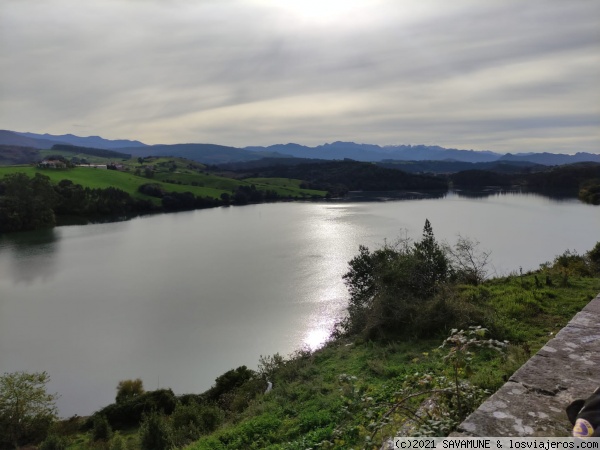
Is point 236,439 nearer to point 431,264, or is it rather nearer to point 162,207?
point 431,264

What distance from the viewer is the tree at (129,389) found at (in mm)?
15427

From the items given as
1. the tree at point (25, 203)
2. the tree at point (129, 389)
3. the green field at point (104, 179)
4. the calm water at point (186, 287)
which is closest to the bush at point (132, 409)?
the tree at point (129, 389)

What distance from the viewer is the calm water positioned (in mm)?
18781

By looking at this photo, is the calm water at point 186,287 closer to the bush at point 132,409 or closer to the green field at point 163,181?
the bush at point 132,409

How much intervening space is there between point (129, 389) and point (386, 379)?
42.5ft

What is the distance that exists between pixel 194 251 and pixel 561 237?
40.2 metres

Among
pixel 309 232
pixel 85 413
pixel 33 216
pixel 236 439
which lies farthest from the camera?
pixel 33 216

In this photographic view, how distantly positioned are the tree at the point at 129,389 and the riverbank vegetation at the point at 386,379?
34.9 inches

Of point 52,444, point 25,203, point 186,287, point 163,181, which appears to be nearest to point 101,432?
point 52,444

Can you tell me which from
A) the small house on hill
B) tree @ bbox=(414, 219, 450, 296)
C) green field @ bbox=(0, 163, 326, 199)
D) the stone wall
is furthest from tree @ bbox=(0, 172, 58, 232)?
the stone wall

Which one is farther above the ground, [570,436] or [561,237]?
[570,436]

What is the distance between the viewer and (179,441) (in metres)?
9.30

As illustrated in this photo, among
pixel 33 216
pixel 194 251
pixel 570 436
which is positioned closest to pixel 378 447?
pixel 570 436

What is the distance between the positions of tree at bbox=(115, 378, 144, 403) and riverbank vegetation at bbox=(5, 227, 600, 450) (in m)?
0.89
